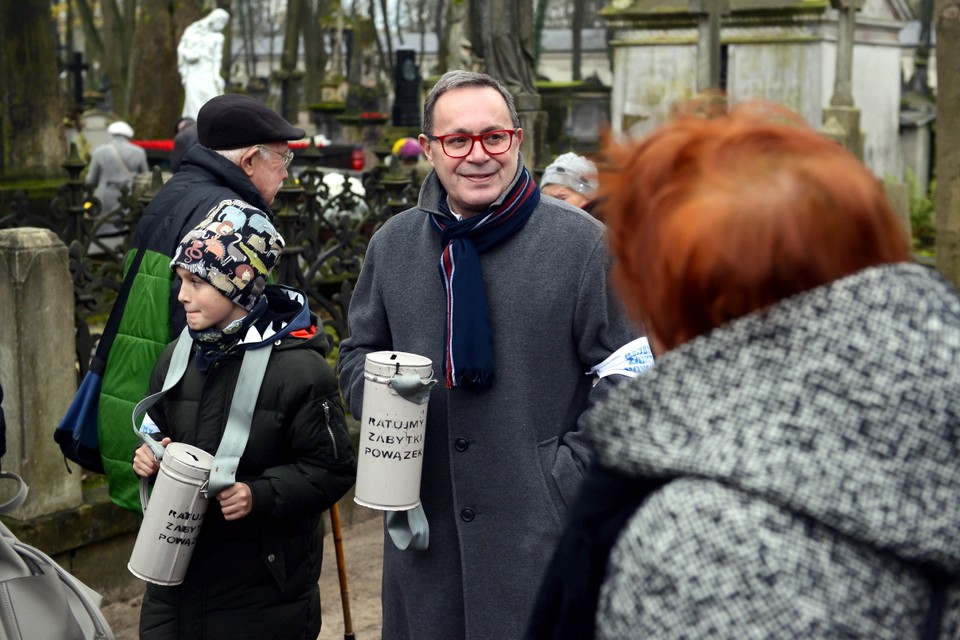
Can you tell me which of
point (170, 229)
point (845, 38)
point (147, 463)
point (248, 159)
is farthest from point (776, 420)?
point (845, 38)

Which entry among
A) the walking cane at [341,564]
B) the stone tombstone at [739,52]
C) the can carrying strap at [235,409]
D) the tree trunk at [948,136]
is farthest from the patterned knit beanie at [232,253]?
the stone tombstone at [739,52]

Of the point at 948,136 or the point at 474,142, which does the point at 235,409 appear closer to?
the point at 474,142

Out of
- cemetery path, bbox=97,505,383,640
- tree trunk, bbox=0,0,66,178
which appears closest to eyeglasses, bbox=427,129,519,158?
cemetery path, bbox=97,505,383,640

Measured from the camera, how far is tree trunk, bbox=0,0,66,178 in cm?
1348

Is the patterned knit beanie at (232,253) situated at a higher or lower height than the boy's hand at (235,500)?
higher

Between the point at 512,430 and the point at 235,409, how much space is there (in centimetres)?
76

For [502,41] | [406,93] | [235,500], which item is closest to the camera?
[235,500]

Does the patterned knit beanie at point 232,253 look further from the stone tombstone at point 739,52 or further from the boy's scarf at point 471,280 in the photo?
the stone tombstone at point 739,52

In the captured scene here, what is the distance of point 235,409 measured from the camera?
3344mm

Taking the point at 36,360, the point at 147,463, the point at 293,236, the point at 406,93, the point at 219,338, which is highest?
the point at 406,93

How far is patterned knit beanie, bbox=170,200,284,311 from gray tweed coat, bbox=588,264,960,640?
201 centimetres

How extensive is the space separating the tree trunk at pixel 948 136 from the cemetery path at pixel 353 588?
12.8 feet

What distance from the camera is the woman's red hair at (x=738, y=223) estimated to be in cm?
153

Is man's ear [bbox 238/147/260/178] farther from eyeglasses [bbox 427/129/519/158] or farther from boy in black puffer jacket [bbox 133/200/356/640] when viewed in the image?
eyeglasses [bbox 427/129/519/158]
